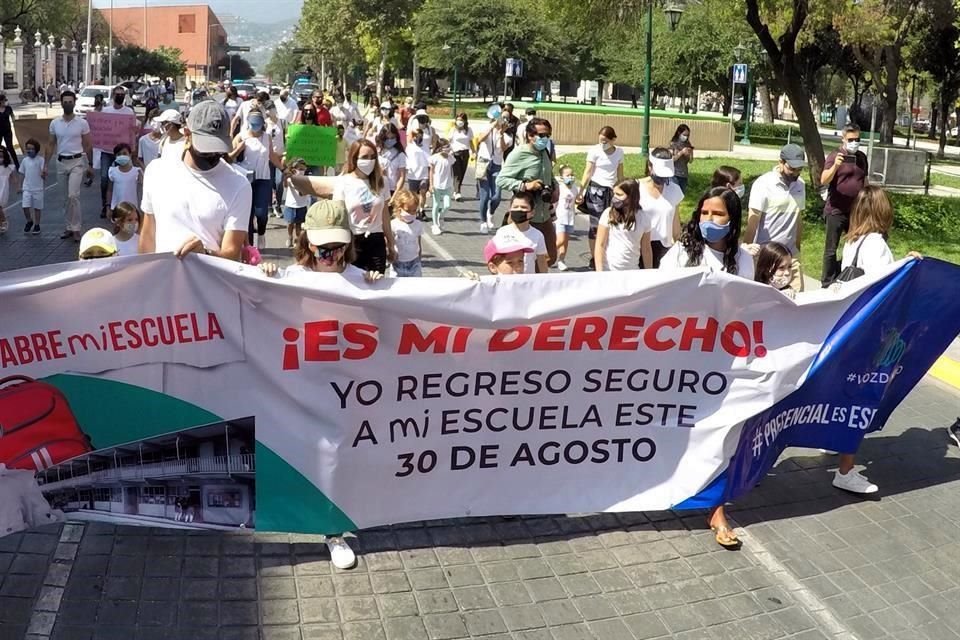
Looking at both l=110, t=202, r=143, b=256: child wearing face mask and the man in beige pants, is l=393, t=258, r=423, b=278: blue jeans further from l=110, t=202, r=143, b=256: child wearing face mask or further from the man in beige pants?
the man in beige pants

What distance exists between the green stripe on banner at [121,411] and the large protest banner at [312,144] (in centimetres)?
882

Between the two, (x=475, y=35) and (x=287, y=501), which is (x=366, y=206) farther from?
(x=475, y=35)

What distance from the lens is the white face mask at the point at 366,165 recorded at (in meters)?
8.20

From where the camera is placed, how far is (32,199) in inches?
558

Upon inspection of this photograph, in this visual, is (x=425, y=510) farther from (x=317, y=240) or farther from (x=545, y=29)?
(x=545, y=29)

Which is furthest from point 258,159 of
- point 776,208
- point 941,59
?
point 941,59

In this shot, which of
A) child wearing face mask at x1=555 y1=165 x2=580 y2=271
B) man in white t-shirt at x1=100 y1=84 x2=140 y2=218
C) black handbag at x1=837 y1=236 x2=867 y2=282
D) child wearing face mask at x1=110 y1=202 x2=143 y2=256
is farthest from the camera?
man in white t-shirt at x1=100 y1=84 x2=140 y2=218

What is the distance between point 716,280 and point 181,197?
2.71m

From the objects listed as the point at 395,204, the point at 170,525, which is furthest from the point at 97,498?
the point at 395,204

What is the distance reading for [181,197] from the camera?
5.43 m

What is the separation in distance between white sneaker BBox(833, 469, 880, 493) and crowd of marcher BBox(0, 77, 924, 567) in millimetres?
12

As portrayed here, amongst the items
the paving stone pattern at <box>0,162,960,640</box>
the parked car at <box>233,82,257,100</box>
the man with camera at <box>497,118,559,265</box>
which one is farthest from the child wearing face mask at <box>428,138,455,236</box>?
the paving stone pattern at <box>0,162,960,640</box>

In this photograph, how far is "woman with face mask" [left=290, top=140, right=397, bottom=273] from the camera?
8016mm

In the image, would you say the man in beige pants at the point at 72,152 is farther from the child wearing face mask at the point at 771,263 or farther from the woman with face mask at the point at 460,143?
the child wearing face mask at the point at 771,263
